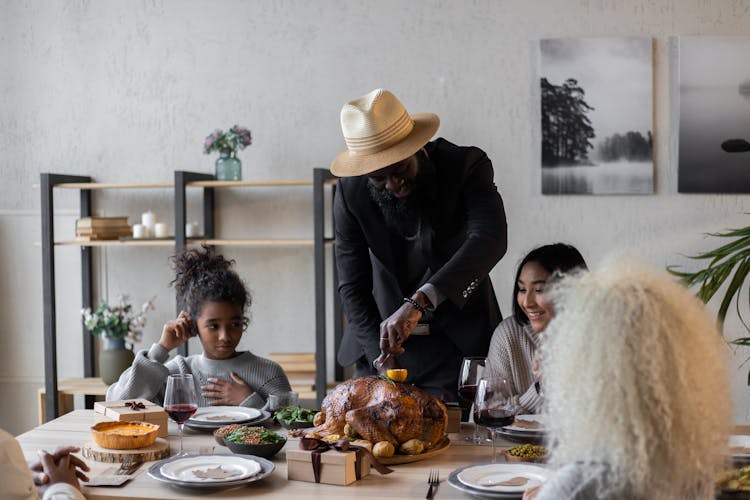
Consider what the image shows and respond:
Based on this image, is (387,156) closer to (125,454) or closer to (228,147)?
(125,454)

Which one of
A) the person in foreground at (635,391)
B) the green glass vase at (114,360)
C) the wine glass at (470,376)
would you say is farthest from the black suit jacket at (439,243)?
the green glass vase at (114,360)

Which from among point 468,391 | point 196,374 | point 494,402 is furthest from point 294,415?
point 196,374

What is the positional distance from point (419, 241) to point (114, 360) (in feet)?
6.87

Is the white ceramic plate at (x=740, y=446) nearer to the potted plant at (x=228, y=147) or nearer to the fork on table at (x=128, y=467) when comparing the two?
the fork on table at (x=128, y=467)

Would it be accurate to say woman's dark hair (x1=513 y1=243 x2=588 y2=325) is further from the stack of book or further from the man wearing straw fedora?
the stack of book

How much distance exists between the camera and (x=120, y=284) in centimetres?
441

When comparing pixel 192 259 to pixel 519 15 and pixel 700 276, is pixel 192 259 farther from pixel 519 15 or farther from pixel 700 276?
pixel 519 15

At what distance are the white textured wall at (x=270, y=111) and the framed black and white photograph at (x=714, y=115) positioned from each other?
66mm

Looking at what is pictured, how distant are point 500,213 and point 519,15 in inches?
74.1

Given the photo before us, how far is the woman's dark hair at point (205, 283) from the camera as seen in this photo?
2703 mm

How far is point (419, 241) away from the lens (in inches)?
99.7

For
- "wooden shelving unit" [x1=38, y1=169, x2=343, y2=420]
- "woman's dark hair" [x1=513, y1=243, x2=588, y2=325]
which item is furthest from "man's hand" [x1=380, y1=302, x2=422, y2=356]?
"wooden shelving unit" [x1=38, y1=169, x2=343, y2=420]

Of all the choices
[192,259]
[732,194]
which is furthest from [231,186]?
[732,194]

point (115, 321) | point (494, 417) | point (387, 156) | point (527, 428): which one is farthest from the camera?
point (115, 321)
